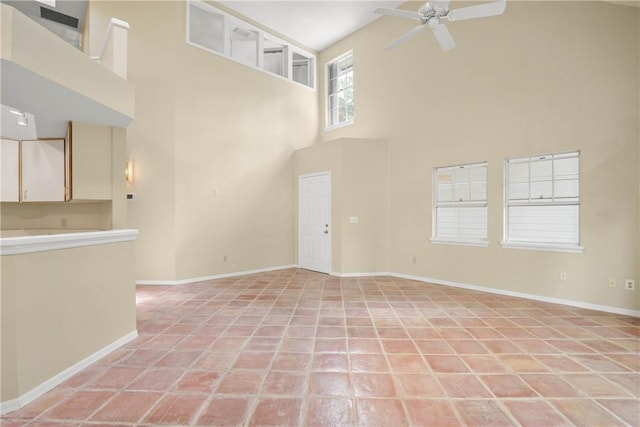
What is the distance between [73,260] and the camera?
2.51 meters

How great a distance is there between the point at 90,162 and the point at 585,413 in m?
4.41

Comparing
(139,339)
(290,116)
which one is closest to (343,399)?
(139,339)

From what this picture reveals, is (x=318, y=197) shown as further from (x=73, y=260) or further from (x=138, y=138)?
(x=73, y=260)

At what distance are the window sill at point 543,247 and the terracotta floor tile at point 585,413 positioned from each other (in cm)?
267

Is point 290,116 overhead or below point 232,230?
overhead

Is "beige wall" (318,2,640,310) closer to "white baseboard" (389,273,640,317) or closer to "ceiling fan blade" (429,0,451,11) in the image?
"white baseboard" (389,273,640,317)

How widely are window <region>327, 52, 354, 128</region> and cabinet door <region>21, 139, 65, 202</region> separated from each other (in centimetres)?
525

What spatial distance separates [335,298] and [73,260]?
3.19 metres

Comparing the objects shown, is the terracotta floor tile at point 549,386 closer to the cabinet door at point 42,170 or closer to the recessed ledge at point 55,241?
the recessed ledge at point 55,241

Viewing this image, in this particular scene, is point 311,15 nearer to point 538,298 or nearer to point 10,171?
point 10,171

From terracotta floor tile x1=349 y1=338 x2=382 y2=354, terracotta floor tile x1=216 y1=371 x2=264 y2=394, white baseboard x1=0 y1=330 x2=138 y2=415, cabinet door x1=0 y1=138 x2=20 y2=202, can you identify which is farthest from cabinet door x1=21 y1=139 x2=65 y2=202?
terracotta floor tile x1=349 y1=338 x2=382 y2=354

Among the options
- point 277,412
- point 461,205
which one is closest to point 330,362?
point 277,412

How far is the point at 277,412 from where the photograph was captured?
6.50 feet

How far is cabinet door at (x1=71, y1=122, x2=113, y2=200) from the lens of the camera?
3.03 m
